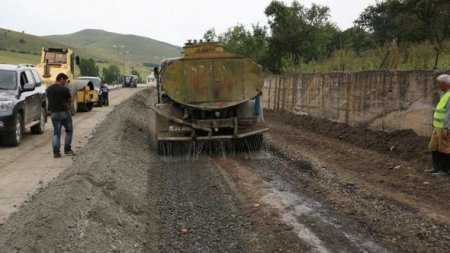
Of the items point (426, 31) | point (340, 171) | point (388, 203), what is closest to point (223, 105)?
A: point (340, 171)

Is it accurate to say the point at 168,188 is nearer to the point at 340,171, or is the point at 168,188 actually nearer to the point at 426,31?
the point at 340,171

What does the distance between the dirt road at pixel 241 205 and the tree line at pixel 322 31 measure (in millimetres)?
16969

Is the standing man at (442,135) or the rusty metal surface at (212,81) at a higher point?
the rusty metal surface at (212,81)

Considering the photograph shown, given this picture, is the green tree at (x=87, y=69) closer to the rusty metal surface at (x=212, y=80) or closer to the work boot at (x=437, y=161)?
the rusty metal surface at (x=212, y=80)

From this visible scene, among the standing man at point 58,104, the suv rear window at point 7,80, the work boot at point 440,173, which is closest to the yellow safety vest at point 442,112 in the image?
the work boot at point 440,173

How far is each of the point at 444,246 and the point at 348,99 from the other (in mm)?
10678

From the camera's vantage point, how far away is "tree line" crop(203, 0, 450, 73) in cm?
2888

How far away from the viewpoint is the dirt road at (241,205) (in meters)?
5.76

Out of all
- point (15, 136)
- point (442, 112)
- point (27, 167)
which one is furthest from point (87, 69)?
point (442, 112)

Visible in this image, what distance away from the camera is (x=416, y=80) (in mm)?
12156

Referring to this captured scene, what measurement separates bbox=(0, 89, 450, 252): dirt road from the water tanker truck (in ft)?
2.13

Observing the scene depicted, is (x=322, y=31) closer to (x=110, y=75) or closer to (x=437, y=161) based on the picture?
(x=437, y=161)

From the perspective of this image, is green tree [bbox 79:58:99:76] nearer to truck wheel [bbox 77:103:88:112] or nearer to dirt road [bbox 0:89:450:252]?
truck wheel [bbox 77:103:88:112]

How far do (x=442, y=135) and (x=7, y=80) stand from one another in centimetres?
1103
